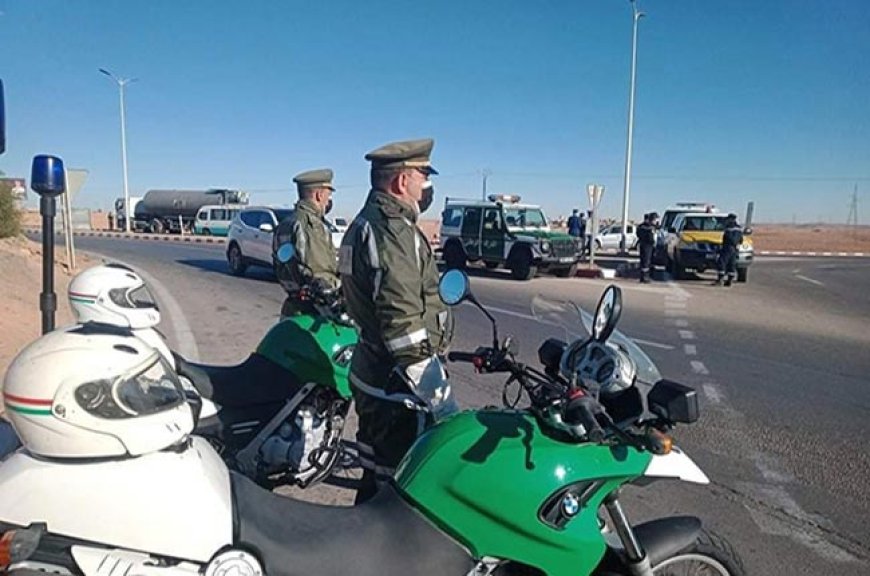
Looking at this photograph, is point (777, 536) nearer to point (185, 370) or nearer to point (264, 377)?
point (264, 377)

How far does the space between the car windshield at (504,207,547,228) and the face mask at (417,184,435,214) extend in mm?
14952

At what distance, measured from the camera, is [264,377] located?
3.58 meters

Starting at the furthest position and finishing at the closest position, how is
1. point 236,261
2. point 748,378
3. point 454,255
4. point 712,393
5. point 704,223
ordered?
point 454,255, point 704,223, point 236,261, point 748,378, point 712,393

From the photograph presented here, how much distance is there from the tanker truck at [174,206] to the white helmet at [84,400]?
39.9m

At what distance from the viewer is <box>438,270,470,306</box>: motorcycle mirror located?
2.38 m

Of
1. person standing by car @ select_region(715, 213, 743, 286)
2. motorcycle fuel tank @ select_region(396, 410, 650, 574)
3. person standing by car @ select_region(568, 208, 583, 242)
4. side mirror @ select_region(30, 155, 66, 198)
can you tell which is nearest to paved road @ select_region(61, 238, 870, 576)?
person standing by car @ select_region(715, 213, 743, 286)

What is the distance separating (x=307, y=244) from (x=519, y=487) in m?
3.47

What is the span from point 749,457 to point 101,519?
438 cm

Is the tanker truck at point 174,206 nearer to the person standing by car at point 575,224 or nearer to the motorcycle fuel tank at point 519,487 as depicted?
the person standing by car at point 575,224

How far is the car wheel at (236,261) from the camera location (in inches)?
672

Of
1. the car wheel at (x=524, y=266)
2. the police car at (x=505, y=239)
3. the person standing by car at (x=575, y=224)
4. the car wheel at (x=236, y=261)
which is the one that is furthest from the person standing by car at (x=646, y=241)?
the car wheel at (x=236, y=261)

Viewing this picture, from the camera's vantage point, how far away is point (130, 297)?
135 inches

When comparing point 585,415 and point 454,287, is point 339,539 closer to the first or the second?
point 585,415

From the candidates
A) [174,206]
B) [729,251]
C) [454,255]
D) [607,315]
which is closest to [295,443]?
[607,315]
